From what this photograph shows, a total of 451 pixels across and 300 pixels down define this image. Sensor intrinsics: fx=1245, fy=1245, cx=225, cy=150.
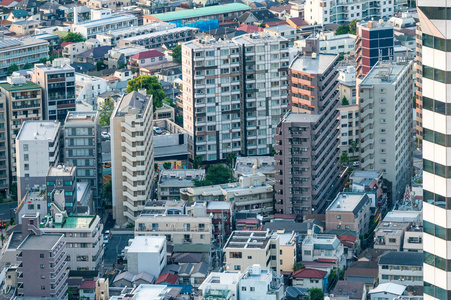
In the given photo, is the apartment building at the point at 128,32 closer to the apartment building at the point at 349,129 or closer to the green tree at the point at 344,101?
the green tree at the point at 344,101

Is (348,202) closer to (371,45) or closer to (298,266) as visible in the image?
(298,266)

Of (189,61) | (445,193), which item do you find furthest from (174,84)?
(445,193)

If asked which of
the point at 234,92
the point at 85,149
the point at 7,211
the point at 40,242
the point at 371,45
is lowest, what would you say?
the point at 7,211

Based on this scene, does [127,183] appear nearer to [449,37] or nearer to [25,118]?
[25,118]

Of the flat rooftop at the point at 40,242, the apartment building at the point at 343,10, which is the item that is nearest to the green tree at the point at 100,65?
the apartment building at the point at 343,10

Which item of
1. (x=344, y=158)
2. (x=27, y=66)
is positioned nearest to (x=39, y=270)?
(x=344, y=158)

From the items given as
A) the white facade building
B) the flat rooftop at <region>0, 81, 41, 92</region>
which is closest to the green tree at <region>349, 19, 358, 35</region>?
the flat rooftop at <region>0, 81, 41, 92</region>
